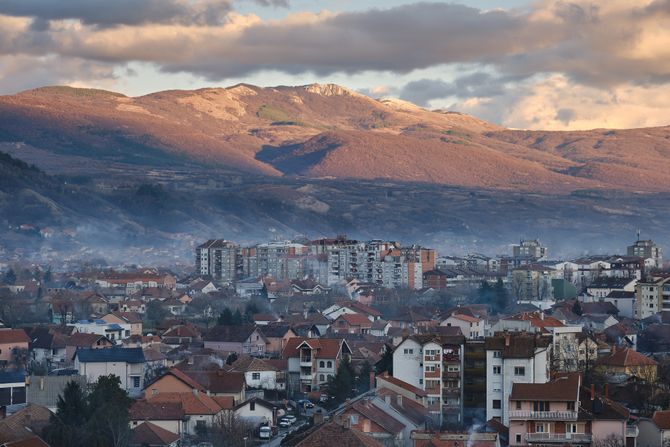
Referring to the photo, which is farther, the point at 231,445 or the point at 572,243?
the point at 572,243

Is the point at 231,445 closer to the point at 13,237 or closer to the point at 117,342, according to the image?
the point at 117,342

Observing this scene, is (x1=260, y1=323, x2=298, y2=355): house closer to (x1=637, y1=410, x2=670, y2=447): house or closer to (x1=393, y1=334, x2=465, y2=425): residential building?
(x1=393, y1=334, x2=465, y2=425): residential building

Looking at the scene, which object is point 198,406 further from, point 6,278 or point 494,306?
point 6,278

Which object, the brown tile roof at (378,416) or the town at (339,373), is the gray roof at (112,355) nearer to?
the town at (339,373)

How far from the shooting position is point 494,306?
7644 cm

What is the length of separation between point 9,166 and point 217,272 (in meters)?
65.8

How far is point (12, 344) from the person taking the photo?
49906mm

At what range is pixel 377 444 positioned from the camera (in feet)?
90.6

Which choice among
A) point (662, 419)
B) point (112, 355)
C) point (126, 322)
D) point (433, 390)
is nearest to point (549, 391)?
point (662, 419)

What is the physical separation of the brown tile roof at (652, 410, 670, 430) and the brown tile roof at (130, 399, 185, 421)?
1057 centimetres

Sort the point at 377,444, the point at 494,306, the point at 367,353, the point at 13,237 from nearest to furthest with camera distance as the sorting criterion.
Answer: the point at 377,444 → the point at 367,353 → the point at 494,306 → the point at 13,237

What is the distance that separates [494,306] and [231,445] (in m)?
46.0

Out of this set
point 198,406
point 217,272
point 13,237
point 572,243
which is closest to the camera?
point 198,406

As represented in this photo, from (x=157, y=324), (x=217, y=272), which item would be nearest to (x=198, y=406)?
(x=157, y=324)
